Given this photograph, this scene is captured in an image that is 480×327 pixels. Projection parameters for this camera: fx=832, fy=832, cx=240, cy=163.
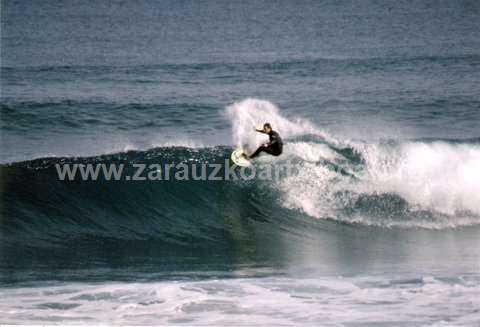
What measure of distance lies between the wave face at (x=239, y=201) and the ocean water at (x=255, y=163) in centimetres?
3

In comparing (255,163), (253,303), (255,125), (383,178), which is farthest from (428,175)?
(253,303)

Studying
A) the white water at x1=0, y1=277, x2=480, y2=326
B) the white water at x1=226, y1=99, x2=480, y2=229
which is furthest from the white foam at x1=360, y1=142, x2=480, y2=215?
the white water at x1=0, y1=277, x2=480, y2=326

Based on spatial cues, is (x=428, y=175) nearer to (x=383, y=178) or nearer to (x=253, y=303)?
(x=383, y=178)

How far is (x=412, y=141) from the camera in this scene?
477 inches

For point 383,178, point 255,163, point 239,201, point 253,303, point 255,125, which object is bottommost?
point 253,303

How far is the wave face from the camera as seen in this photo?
9.16 m

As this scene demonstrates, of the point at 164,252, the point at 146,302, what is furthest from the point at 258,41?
the point at 146,302

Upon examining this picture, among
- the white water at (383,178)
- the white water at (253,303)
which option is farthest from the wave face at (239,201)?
the white water at (253,303)

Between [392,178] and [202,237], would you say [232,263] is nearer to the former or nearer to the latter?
[202,237]

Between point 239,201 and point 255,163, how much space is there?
0.66 metres

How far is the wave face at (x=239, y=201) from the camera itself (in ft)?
30.1

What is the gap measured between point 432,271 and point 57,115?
7517mm

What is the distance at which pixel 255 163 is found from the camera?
1076 centimetres

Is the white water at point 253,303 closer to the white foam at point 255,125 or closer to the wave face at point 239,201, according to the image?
the wave face at point 239,201
